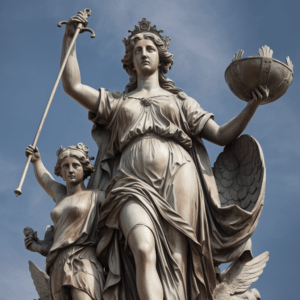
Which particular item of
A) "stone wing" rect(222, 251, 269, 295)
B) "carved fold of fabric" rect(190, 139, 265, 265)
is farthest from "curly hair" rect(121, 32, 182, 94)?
"stone wing" rect(222, 251, 269, 295)

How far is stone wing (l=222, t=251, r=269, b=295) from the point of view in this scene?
1159 centimetres

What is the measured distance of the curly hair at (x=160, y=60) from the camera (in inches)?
482

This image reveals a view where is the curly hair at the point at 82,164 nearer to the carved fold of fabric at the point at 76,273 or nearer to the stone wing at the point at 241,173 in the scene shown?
the carved fold of fabric at the point at 76,273

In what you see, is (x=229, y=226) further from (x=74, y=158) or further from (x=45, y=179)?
(x=45, y=179)

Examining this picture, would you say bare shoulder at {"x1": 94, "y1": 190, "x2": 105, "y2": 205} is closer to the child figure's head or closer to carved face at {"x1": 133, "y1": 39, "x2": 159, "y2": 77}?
the child figure's head

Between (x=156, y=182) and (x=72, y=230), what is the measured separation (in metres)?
1.34

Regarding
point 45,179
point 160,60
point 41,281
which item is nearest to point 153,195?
point 45,179

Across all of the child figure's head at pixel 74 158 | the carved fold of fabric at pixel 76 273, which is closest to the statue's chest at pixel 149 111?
the child figure's head at pixel 74 158

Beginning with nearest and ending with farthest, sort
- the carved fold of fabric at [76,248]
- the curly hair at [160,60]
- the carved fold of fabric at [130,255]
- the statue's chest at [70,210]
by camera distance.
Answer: the carved fold of fabric at [130,255] → the carved fold of fabric at [76,248] → the statue's chest at [70,210] → the curly hair at [160,60]

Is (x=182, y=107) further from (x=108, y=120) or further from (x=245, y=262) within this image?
(x=245, y=262)

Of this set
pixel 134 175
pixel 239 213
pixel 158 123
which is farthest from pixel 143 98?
pixel 239 213

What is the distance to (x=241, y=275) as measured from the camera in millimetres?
11734

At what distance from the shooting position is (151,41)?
12.2 m

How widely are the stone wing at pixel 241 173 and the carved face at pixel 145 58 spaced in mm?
1682
